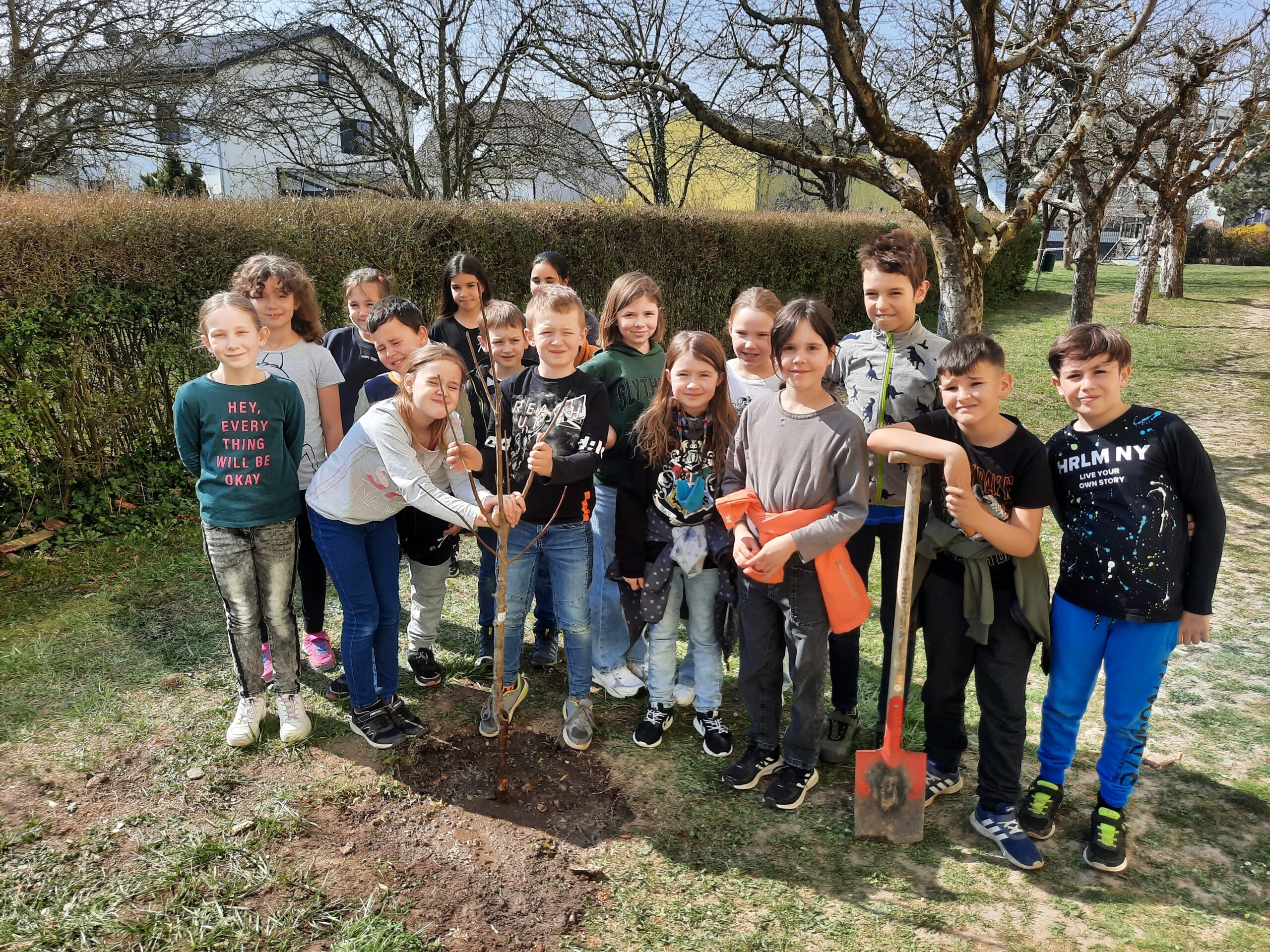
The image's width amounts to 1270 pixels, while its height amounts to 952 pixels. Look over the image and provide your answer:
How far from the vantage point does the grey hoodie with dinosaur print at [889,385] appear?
2982 millimetres

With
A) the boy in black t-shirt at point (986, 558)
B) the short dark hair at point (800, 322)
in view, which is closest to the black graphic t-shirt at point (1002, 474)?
the boy in black t-shirt at point (986, 558)

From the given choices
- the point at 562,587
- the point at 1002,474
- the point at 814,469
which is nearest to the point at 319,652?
the point at 562,587

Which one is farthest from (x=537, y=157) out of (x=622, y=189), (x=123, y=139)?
(x=123, y=139)

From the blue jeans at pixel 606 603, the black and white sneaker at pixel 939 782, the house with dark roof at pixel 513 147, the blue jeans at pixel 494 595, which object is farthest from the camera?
the house with dark roof at pixel 513 147

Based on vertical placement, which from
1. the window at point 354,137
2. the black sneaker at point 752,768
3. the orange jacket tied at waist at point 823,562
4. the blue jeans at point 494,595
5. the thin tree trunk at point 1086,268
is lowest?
the black sneaker at point 752,768

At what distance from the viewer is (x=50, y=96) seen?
1133 cm

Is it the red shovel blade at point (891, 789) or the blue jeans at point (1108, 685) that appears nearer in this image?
the blue jeans at point (1108, 685)

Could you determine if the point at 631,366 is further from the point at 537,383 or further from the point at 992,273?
the point at 992,273

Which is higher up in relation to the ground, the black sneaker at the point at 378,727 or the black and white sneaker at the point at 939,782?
the black sneaker at the point at 378,727

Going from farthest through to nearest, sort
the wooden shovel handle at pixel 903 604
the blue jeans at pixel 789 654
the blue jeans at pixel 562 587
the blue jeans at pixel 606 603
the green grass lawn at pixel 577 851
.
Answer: the blue jeans at pixel 606 603, the blue jeans at pixel 562 587, the blue jeans at pixel 789 654, the wooden shovel handle at pixel 903 604, the green grass lawn at pixel 577 851

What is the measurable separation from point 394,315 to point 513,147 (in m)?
13.5

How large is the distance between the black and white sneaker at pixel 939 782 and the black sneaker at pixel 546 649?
1.83 m

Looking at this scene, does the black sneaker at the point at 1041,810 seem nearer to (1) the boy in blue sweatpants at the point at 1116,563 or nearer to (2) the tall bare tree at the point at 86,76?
(1) the boy in blue sweatpants at the point at 1116,563

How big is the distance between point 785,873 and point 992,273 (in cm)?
2093
